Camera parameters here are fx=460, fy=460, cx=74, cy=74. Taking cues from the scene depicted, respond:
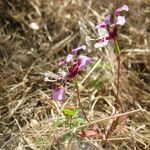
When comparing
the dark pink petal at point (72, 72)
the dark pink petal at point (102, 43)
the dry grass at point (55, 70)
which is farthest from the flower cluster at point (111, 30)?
the dry grass at point (55, 70)

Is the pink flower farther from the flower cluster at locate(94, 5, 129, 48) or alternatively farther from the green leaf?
the green leaf

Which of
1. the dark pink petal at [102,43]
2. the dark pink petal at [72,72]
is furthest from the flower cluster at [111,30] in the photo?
the dark pink petal at [72,72]

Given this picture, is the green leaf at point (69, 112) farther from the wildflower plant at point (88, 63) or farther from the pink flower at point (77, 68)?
the pink flower at point (77, 68)

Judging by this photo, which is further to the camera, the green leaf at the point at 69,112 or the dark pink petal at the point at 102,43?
the green leaf at the point at 69,112

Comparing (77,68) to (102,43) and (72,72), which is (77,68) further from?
(102,43)

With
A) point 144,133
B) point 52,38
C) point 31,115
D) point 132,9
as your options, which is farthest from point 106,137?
point 132,9

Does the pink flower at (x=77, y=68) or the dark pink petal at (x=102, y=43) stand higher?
the dark pink petal at (x=102, y=43)

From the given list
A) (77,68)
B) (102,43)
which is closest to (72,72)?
(77,68)

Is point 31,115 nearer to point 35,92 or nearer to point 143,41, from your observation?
point 35,92

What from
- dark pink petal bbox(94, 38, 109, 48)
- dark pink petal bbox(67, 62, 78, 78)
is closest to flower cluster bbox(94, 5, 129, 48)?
dark pink petal bbox(94, 38, 109, 48)

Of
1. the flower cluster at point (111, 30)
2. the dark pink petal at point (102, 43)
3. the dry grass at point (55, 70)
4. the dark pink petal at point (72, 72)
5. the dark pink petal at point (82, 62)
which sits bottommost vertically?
the dry grass at point (55, 70)
